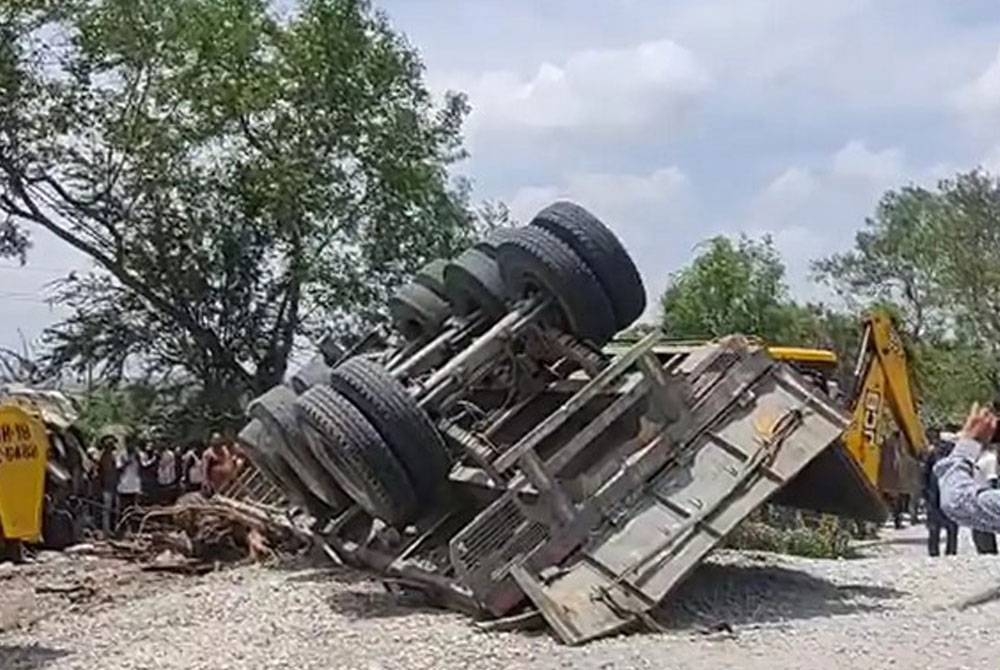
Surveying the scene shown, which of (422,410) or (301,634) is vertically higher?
(422,410)

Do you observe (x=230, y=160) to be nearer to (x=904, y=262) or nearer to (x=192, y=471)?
(x=192, y=471)

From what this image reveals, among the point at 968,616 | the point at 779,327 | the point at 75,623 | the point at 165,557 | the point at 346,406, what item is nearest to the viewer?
the point at 968,616

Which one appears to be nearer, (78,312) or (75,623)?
(75,623)

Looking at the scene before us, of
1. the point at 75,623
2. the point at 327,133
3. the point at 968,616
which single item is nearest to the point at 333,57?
the point at 327,133

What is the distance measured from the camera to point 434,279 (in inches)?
582

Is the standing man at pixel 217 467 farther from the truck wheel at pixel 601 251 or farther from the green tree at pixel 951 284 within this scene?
the green tree at pixel 951 284

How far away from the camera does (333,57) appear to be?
26625 millimetres

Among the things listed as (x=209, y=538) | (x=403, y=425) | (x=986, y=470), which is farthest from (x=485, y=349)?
(x=986, y=470)

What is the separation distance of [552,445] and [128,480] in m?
12.5

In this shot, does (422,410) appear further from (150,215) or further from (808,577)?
(150,215)

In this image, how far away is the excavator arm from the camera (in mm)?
17625

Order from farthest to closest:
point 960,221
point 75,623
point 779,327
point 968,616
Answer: point 960,221
point 779,327
point 75,623
point 968,616

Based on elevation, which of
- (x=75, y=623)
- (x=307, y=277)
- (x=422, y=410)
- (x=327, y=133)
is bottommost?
(x=75, y=623)

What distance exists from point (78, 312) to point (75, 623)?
15565 millimetres
